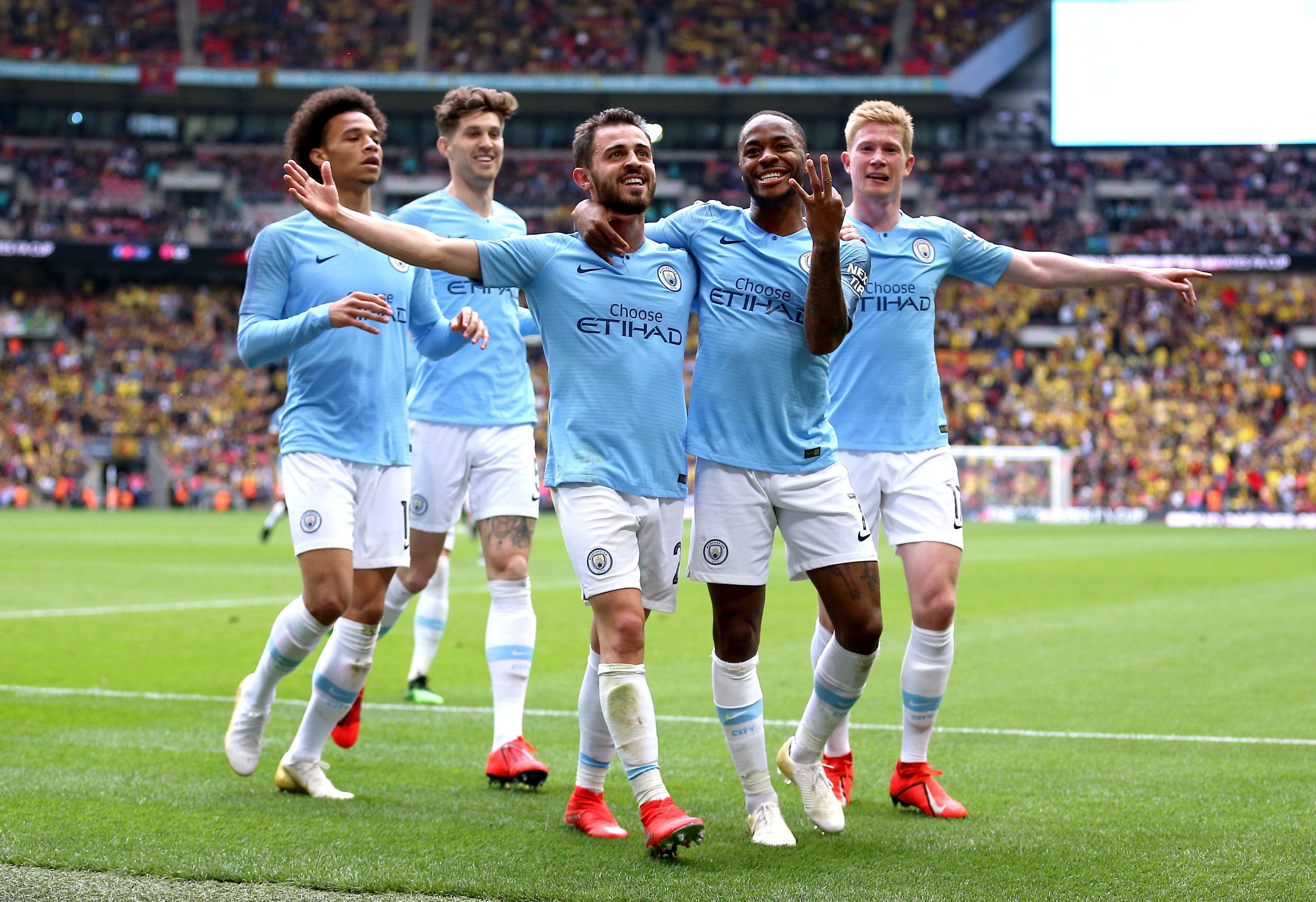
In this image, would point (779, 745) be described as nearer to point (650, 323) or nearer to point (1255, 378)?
point (650, 323)

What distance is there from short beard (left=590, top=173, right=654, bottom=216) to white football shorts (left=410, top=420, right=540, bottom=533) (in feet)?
6.33

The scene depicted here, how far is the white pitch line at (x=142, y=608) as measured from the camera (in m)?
12.2

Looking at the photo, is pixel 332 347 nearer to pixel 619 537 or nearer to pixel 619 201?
pixel 619 201

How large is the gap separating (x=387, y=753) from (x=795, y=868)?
2575 mm

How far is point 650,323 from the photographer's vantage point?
468 centimetres

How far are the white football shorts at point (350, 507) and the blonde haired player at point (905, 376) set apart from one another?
1.71m

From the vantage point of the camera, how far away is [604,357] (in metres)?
4.64

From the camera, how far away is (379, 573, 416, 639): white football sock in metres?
6.71

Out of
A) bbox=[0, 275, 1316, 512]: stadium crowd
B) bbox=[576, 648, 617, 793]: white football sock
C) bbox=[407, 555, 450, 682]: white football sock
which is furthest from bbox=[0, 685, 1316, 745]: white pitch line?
bbox=[0, 275, 1316, 512]: stadium crowd

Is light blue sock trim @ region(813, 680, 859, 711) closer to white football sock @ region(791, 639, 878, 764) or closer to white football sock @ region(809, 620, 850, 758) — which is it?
white football sock @ region(791, 639, 878, 764)

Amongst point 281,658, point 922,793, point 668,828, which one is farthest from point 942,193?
point 668,828

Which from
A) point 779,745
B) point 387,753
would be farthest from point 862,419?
point 387,753

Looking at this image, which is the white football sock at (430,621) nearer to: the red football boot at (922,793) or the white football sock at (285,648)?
the white football sock at (285,648)

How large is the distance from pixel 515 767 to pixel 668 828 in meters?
1.45
